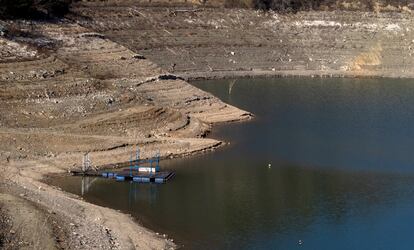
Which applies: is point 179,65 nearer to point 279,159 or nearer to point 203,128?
point 203,128

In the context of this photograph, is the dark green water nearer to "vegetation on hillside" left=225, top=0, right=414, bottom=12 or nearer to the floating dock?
the floating dock

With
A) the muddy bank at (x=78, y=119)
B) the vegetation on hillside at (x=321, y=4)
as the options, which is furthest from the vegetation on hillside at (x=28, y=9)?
the vegetation on hillside at (x=321, y=4)

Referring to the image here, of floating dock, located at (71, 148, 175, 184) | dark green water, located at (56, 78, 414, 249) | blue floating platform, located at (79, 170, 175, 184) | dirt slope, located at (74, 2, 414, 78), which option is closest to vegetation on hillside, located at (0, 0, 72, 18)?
dirt slope, located at (74, 2, 414, 78)

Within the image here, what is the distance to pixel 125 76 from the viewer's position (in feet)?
220

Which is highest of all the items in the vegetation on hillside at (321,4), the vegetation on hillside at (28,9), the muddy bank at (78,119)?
the vegetation on hillside at (28,9)

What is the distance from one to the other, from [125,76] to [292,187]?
2457cm

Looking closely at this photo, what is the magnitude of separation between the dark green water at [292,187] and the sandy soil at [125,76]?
2215mm

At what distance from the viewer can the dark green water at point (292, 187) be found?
3816cm

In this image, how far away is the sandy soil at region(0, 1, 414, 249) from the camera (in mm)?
38562

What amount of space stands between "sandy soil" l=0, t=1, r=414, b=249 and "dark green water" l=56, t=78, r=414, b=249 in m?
2.21

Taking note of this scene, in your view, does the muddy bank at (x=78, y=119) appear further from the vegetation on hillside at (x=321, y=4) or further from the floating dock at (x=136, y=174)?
the vegetation on hillside at (x=321, y=4)

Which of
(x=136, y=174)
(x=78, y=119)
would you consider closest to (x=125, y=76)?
(x=78, y=119)

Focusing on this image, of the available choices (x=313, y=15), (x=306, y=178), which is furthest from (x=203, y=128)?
(x=313, y=15)

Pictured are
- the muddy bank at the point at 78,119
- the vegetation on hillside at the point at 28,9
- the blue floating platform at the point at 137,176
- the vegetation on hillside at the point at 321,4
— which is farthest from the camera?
the vegetation on hillside at the point at 321,4
